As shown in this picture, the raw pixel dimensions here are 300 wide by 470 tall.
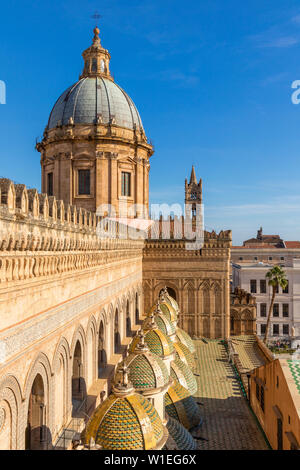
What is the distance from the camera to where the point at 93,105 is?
93.2 feet

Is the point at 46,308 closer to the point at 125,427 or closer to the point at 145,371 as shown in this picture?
the point at 145,371

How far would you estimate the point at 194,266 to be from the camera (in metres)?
27.8

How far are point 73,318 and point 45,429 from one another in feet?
10.4

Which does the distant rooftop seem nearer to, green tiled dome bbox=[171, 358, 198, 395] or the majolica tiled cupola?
the majolica tiled cupola

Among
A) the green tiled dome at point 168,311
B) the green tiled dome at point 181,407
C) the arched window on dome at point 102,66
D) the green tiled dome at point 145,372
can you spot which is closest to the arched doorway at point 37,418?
the green tiled dome at point 145,372

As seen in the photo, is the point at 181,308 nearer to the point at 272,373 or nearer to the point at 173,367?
the point at 173,367

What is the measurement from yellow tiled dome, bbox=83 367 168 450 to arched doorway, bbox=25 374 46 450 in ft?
6.72

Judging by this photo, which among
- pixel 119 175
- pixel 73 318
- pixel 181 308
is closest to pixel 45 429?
pixel 73 318

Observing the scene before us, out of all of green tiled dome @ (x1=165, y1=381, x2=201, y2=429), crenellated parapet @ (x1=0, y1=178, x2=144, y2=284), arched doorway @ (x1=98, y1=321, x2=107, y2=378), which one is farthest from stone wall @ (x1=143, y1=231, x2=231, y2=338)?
green tiled dome @ (x1=165, y1=381, x2=201, y2=429)

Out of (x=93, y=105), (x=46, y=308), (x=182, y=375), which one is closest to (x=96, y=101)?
(x=93, y=105)

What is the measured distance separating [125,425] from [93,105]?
80.7 ft

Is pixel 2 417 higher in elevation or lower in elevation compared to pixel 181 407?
higher

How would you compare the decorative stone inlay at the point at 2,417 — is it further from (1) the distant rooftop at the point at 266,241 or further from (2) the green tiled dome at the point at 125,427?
(1) the distant rooftop at the point at 266,241

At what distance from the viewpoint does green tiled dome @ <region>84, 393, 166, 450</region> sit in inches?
298
